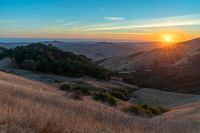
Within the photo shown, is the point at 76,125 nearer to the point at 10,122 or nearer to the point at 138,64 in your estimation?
the point at 10,122

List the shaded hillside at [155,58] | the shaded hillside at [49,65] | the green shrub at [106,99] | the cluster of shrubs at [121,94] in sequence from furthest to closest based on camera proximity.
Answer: the shaded hillside at [155,58] < the shaded hillside at [49,65] < the cluster of shrubs at [121,94] < the green shrub at [106,99]

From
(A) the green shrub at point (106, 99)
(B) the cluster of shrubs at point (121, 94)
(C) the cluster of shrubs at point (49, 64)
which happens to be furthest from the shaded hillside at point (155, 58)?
(A) the green shrub at point (106, 99)

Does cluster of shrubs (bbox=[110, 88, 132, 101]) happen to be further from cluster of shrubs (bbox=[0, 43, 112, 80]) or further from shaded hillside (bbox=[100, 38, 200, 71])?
shaded hillside (bbox=[100, 38, 200, 71])

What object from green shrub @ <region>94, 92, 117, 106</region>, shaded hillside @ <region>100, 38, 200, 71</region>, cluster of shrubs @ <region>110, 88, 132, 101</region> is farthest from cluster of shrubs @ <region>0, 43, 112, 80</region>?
shaded hillside @ <region>100, 38, 200, 71</region>

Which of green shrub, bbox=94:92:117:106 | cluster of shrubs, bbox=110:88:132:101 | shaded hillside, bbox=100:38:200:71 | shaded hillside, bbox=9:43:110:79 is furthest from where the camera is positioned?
shaded hillside, bbox=100:38:200:71

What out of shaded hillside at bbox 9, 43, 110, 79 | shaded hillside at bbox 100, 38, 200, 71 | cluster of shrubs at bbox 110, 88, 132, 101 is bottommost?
shaded hillside at bbox 100, 38, 200, 71

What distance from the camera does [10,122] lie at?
637 centimetres

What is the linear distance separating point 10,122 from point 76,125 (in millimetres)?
1482

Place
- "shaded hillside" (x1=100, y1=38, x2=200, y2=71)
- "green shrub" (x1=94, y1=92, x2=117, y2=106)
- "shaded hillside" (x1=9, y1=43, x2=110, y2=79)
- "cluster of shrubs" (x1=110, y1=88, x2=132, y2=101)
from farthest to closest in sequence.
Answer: "shaded hillside" (x1=100, y1=38, x2=200, y2=71) → "shaded hillside" (x1=9, y1=43, x2=110, y2=79) → "cluster of shrubs" (x1=110, y1=88, x2=132, y2=101) → "green shrub" (x1=94, y1=92, x2=117, y2=106)

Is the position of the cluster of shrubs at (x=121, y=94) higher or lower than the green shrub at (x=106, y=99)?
lower

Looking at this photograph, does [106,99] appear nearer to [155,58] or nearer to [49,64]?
[49,64]

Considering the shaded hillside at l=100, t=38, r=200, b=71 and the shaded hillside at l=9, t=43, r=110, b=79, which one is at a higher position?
the shaded hillside at l=9, t=43, r=110, b=79

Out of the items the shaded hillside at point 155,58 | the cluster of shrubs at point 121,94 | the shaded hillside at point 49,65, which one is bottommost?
the shaded hillside at point 155,58

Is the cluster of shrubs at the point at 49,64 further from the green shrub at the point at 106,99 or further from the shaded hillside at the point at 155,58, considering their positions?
the shaded hillside at the point at 155,58
